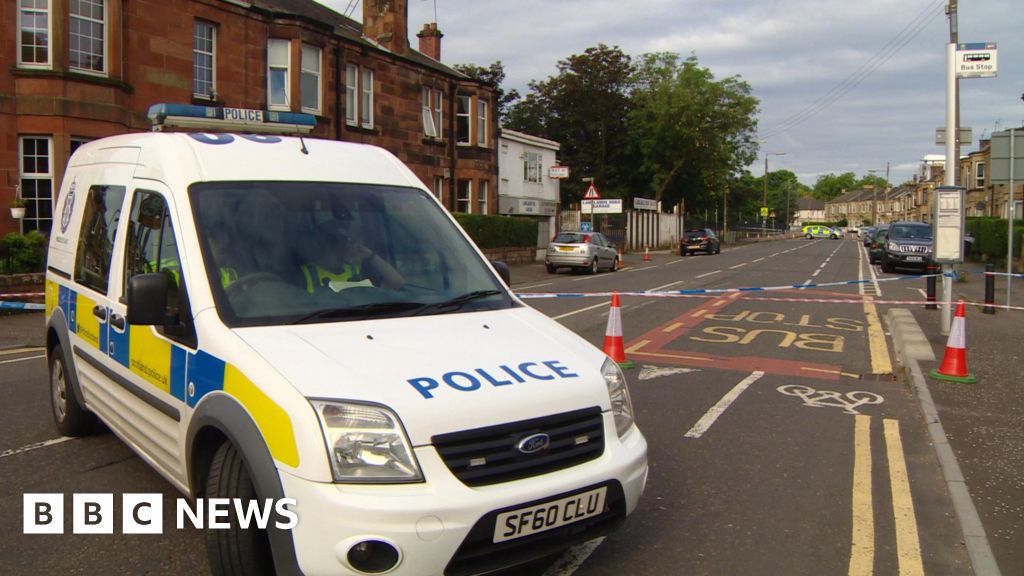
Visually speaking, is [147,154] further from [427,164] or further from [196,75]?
[427,164]

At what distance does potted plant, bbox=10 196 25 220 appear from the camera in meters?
16.6

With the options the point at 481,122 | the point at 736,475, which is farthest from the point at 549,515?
the point at 481,122

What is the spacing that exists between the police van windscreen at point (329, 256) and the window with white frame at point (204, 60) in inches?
774

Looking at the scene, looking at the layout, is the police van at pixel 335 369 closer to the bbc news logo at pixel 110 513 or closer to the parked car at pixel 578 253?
the bbc news logo at pixel 110 513

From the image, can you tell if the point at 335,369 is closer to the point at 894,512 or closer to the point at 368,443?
the point at 368,443

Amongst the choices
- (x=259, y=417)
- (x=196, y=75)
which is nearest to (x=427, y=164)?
(x=196, y=75)

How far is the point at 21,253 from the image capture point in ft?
51.0

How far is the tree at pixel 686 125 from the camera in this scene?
54406mm

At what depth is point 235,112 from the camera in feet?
17.6

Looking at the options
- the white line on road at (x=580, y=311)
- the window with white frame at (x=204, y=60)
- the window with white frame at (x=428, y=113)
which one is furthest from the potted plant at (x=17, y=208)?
the window with white frame at (x=428, y=113)

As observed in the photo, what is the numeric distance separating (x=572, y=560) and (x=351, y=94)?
25.8m

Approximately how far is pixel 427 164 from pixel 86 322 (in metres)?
27.1

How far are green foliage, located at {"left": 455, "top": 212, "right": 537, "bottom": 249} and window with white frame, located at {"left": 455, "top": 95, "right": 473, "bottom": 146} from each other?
446 centimetres

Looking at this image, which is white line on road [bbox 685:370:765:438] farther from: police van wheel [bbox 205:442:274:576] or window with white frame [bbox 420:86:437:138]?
window with white frame [bbox 420:86:437:138]
